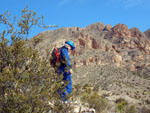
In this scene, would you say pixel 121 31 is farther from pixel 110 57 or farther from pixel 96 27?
pixel 110 57

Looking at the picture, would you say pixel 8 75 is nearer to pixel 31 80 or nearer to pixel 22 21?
pixel 31 80

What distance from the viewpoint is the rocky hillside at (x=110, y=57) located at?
4087 centimetres

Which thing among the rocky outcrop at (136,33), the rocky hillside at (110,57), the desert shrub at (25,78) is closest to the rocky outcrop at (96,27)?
the rocky hillside at (110,57)

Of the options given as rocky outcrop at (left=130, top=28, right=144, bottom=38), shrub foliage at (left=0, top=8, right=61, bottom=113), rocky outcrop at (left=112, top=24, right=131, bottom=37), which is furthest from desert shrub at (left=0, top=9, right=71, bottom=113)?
rocky outcrop at (left=130, top=28, right=144, bottom=38)

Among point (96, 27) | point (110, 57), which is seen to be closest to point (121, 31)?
point (96, 27)

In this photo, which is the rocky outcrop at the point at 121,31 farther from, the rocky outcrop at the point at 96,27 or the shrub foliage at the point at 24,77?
the shrub foliage at the point at 24,77

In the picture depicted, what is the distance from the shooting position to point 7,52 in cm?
318

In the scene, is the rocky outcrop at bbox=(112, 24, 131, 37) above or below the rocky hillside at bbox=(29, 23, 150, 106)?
above

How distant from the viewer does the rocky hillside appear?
40.9 metres

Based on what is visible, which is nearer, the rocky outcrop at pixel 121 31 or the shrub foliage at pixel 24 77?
the shrub foliage at pixel 24 77

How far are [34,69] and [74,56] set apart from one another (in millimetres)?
54222

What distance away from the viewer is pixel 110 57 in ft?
192

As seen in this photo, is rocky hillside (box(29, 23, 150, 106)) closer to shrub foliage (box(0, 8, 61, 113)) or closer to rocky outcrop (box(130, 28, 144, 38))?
rocky outcrop (box(130, 28, 144, 38))

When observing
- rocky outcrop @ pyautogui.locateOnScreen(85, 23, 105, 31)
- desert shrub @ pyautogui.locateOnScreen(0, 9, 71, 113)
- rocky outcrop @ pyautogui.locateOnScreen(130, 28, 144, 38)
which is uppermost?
rocky outcrop @ pyautogui.locateOnScreen(85, 23, 105, 31)
